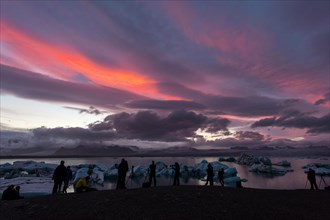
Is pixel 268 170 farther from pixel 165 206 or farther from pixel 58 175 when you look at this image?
pixel 165 206

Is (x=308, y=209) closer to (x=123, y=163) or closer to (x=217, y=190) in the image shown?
(x=217, y=190)

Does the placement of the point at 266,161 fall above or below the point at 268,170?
above

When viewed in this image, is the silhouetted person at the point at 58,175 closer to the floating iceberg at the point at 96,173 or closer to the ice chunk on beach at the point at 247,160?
the floating iceberg at the point at 96,173

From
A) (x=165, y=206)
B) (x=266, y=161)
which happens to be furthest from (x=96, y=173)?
(x=266, y=161)

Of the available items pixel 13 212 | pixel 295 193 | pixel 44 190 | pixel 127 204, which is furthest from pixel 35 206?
pixel 295 193

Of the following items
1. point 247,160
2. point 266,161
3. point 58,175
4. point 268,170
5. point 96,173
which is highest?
point 247,160

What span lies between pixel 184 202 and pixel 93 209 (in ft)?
16.4

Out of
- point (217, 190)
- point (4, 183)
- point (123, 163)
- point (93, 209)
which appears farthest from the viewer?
point (4, 183)

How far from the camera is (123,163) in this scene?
2312cm

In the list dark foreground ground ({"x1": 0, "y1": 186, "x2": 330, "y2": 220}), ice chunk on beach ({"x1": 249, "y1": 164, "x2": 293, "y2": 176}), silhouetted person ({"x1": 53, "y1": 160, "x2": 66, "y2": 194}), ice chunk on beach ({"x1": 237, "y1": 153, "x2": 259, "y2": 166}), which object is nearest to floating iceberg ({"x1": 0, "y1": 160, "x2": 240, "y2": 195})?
silhouetted person ({"x1": 53, "y1": 160, "x2": 66, "y2": 194})

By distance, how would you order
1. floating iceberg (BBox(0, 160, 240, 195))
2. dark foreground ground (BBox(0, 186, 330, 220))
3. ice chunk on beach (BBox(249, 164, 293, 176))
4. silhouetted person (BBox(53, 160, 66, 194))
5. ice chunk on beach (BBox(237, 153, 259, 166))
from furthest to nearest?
ice chunk on beach (BBox(237, 153, 259, 166)) → ice chunk on beach (BBox(249, 164, 293, 176)) → floating iceberg (BBox(0, 160, 240, 195)) → silhouetted person (BBox(53, 160, 66, 194)) → dark foreground ground (BBox(0, 186, 330, 220))

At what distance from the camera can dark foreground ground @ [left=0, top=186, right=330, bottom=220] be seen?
14688mm

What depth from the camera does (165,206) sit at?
52.3 ft

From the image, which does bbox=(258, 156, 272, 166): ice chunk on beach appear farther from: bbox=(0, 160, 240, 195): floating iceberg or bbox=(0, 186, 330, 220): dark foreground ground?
bbox=(0, 186, 330, 220): dark foreground ground
